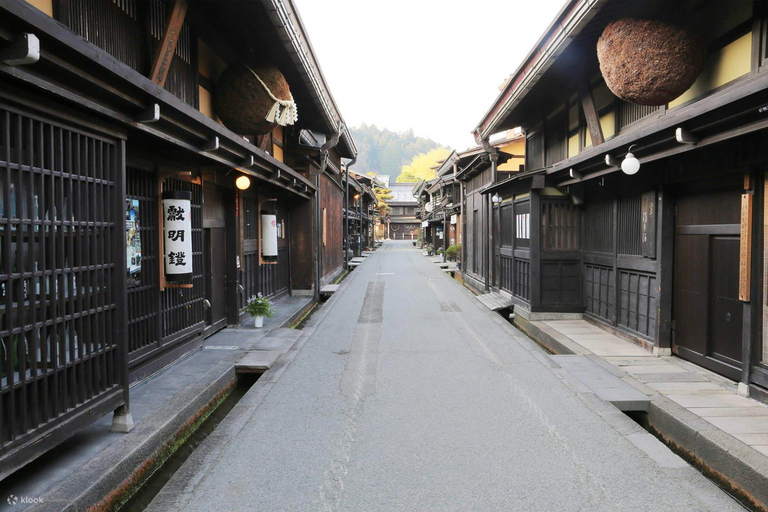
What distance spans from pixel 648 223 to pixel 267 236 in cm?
944

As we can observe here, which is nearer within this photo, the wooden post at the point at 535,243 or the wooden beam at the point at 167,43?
the wooden beam at the point at 167,43

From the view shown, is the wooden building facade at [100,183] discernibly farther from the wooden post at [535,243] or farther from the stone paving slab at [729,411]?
the wooden post at [535,243]

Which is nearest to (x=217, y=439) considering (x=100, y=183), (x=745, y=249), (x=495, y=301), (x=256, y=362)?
(x=256, y=362)

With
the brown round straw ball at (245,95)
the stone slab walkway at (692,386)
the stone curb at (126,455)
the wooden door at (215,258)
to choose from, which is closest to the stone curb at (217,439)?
the stone curb at (126,455)

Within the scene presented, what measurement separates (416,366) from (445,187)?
3278 centimetres

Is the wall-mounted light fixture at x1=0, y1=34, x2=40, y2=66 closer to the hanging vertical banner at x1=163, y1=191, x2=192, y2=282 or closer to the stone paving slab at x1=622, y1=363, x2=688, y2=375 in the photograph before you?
the hanging vertical banner at x1=163, y1=191, x2=192, y2=282

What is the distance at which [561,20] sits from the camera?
7.82 metres

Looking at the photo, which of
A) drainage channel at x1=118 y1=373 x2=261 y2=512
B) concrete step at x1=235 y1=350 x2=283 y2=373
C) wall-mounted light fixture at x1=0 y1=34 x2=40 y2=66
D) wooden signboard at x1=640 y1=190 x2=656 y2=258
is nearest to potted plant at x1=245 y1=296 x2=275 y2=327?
concrete step at x1=235 y1=350 x2=283 y2=373

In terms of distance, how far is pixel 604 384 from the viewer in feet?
25.1

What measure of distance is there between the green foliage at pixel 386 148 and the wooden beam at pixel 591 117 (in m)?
151

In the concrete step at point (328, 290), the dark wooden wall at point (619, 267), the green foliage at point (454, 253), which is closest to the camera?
the dark wooden wall at point (619, 267)

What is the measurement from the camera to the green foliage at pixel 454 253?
31891 millimetres

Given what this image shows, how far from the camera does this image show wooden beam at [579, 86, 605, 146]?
10.3 m

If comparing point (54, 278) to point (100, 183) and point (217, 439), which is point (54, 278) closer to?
point (100, 183)
